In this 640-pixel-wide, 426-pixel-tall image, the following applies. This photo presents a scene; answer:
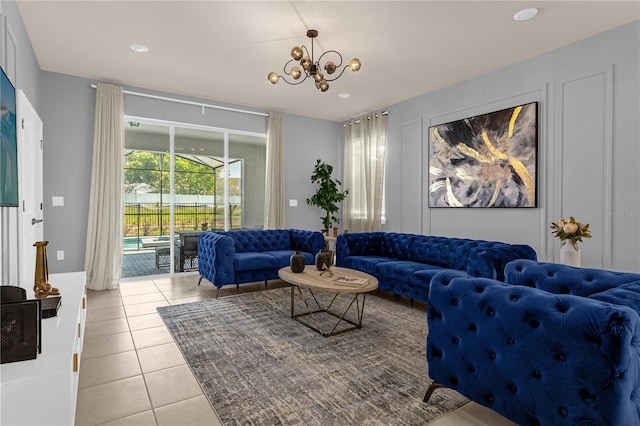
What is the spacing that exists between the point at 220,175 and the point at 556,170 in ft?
16.7

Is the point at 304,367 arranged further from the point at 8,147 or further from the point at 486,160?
the point at 486,160

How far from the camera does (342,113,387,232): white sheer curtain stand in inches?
254

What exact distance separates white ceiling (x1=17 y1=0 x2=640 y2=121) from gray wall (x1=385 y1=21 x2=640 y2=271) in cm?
22

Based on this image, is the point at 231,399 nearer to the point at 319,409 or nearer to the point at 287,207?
the point at 319,409

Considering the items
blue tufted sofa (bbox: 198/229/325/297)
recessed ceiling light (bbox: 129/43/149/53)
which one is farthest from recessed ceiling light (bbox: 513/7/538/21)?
recessed ceiling light (bbox: 129/43/149/53)

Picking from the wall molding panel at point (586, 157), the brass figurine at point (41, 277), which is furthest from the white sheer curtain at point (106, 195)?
the wall molding panel at point (586, 157)

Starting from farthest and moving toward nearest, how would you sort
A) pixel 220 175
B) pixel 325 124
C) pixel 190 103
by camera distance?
pixel 325 124 → pixel 220 175 → pixel 190 103

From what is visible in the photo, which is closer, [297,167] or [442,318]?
[442,318]

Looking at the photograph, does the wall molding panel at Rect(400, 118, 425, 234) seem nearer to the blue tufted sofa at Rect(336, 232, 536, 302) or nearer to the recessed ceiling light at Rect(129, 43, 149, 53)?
the blue tufted sofa at Rect(336, 232, 536, 302)

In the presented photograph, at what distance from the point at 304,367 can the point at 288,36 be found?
130 inches

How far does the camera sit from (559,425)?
1.53 meters

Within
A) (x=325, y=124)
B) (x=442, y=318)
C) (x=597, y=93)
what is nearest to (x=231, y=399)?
(x=442, y=318)

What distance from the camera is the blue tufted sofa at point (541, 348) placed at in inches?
54.4

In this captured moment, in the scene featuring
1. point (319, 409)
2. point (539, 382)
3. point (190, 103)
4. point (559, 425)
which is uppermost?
point (190, 103)
